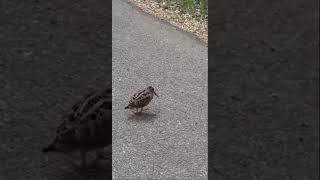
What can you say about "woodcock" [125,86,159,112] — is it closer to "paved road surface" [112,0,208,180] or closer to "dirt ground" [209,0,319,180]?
"paved road surface" [112,0,208,180]

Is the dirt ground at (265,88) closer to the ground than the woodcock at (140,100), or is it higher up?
higher up

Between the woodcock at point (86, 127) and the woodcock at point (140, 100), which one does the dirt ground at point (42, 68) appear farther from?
the woodcock at point (140, 100)

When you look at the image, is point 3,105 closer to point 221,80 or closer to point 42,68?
point 42,68

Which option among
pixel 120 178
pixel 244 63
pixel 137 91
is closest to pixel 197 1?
pixel 137 91

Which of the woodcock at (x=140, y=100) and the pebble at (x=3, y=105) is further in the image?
the woodcock at (x=140, y=100)

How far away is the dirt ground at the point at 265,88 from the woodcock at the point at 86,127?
30 cm

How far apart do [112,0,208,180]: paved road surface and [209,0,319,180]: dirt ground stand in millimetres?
972

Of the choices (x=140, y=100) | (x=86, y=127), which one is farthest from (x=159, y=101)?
(x=86, y=127)

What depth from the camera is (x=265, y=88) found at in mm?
1765

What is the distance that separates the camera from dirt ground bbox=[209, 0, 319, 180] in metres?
1.71

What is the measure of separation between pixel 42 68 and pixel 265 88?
60 cm

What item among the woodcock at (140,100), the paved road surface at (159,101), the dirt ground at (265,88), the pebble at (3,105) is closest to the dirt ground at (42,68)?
the pebble at (3,105)

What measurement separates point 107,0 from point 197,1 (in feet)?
12.7

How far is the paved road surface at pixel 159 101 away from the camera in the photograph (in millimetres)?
2928
